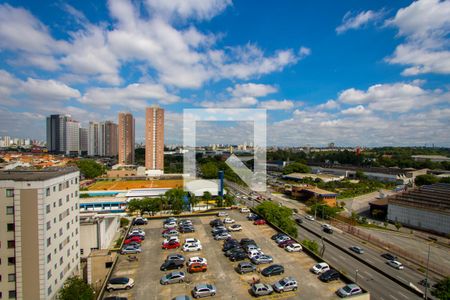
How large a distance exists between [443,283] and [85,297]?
1395 centimetres

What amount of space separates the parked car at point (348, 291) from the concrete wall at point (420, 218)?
17999 mm

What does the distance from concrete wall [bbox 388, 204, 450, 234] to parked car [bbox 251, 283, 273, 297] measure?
65.9 ft

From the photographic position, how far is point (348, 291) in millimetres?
7574

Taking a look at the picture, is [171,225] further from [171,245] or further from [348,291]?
[348,291]

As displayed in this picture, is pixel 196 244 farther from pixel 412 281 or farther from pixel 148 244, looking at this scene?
pixel 412 281

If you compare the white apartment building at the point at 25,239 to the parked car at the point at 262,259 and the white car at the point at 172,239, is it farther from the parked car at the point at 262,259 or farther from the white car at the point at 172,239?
the parked car at the point at 262,259

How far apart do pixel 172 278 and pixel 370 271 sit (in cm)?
1082

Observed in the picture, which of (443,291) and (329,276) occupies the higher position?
(329,276)

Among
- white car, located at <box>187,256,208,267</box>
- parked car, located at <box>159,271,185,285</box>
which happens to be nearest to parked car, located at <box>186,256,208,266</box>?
white car, located at <box>187,256,208,267</box>

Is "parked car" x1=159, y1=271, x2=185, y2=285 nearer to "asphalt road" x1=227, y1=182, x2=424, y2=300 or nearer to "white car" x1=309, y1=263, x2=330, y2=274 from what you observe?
"white car" x1=309, y1=263, x2=330, y2=274

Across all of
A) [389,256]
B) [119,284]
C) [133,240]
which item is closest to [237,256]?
[119,284]

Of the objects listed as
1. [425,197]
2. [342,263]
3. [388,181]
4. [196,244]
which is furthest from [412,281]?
[388,181]

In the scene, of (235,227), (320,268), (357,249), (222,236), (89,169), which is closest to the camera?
(320,268)

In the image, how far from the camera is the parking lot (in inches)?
308
